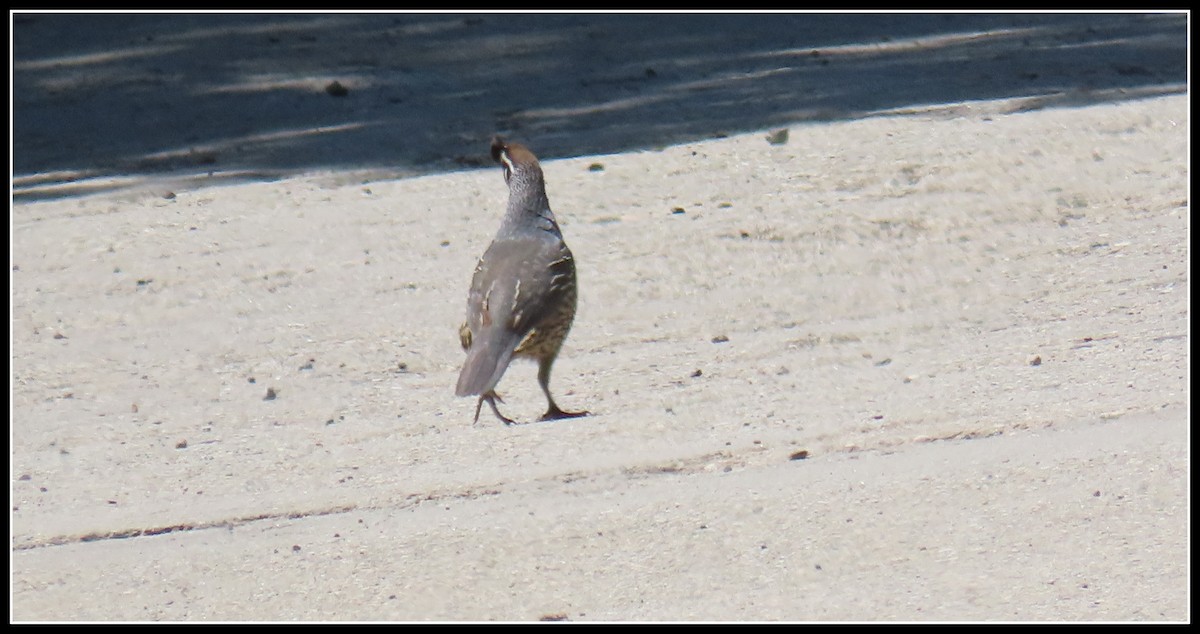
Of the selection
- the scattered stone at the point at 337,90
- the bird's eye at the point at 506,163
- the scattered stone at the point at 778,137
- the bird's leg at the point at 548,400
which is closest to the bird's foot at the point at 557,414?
the bird's leg at the point at 548,400

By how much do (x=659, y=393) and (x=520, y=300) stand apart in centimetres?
72

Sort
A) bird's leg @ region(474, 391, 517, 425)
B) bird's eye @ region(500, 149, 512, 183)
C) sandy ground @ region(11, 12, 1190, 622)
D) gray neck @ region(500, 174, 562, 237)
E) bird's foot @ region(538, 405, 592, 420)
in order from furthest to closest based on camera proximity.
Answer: bird's eye @ region(500, 149, 512, 183) → gray neck @ region(500, 174, 562, 237) → bird's foot @ region(538, 405, 592, 420) → bird's leg @ region(474, 391, 517, 425) → sandy ground @ region(11, 12, 1190, 622)

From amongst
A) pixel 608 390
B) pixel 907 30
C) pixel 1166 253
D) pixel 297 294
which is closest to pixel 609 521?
pixel 608 390

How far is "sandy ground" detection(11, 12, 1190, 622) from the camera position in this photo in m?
4.69

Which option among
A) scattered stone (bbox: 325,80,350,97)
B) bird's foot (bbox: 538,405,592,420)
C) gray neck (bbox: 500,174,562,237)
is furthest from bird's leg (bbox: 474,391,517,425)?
scattered stone (bbox: 325,80,350,97)

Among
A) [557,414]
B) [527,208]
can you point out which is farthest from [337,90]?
[557,414]

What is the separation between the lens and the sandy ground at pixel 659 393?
4.69m

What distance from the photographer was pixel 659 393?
631cm

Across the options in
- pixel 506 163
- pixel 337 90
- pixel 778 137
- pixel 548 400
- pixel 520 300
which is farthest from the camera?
pixel 337 90

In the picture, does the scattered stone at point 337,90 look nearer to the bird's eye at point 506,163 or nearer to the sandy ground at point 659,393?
the sandy ground at point 659,393

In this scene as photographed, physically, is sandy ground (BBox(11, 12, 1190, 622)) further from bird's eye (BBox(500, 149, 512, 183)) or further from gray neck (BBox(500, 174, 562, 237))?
bird's eye (BBox(500, 149, 512, 183))

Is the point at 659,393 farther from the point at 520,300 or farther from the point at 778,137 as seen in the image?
the point at 778,137

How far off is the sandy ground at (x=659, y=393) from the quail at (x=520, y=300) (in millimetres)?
260

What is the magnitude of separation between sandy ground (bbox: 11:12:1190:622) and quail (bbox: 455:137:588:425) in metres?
0.26
